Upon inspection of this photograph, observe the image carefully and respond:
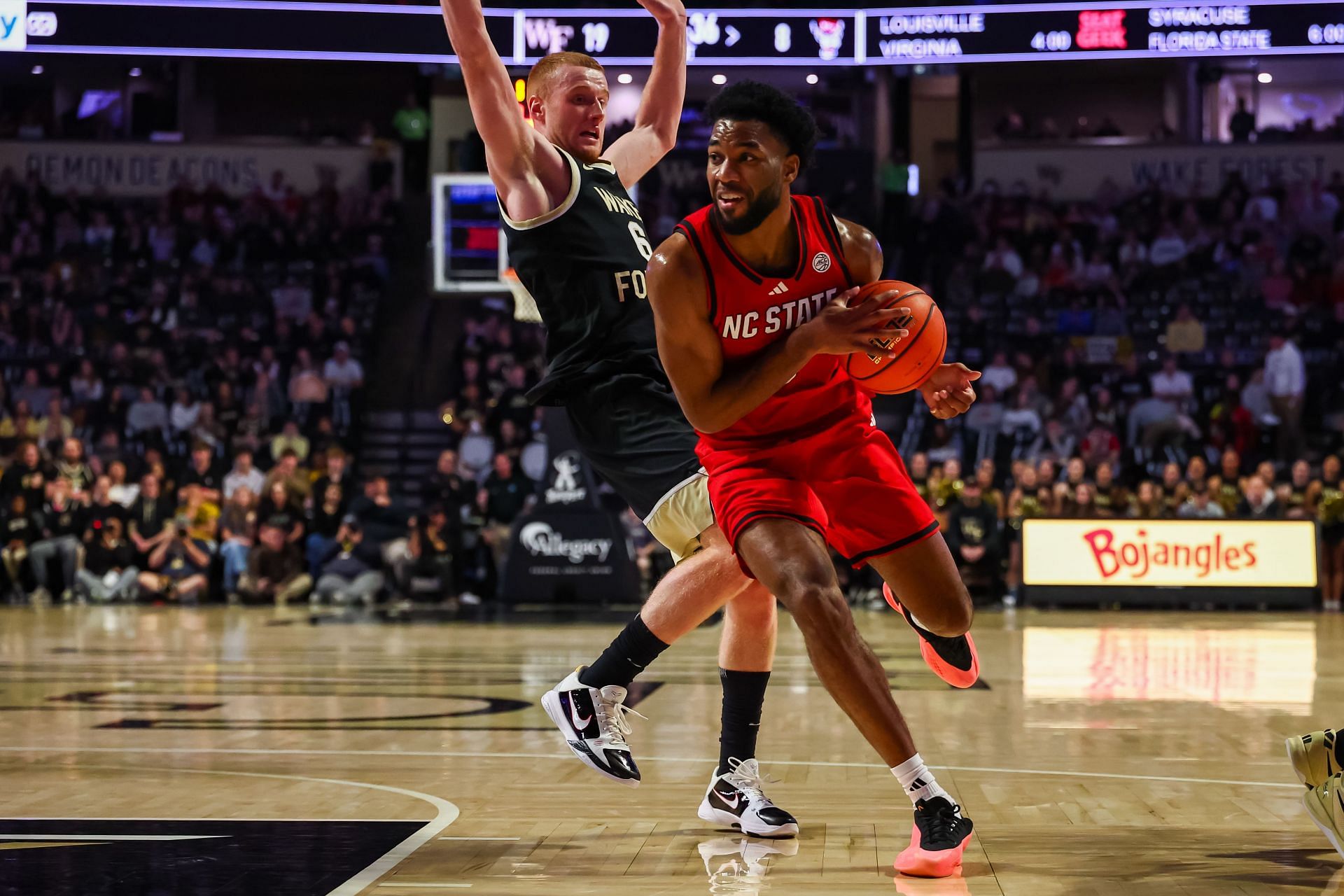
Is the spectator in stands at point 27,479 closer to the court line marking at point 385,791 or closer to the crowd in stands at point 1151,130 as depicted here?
the court line marking at point 385,791

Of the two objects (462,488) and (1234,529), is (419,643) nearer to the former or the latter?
(462,488)

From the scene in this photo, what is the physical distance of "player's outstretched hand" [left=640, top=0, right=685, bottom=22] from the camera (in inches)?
181

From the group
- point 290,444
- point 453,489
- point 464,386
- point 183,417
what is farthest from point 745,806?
point 183,417

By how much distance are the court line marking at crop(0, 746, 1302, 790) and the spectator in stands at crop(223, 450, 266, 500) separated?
10128 millimetres

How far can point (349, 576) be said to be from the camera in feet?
45.0

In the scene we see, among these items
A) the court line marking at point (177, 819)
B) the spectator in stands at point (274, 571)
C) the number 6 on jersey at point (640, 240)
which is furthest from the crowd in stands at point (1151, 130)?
the court line marking at point (177, 819)

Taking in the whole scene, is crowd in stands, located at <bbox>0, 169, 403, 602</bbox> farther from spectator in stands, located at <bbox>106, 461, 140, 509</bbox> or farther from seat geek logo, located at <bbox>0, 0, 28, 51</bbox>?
seat geek logo, located at <bbox>0, 0, 28, 51</bbox>

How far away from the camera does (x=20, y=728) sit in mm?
5766

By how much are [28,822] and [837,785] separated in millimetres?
2231

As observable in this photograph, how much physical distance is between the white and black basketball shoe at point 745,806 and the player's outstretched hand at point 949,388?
3.50 feet

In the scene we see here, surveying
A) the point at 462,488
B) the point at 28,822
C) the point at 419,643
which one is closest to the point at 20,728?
the point at 28,822

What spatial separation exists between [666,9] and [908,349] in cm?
154

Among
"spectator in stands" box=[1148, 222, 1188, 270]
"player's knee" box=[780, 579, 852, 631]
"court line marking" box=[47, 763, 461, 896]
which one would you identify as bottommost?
"court line marking" box=[47, 763, 461, 896]

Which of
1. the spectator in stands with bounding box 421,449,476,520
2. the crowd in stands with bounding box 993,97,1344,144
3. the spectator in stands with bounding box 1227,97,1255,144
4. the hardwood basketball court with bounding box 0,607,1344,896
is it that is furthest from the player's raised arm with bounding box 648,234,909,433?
the spectator in stands with bounding box 1227,97,1255,144
